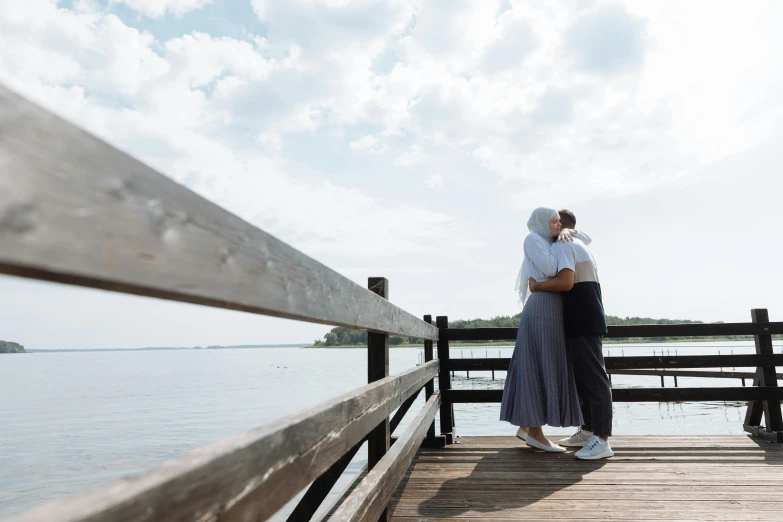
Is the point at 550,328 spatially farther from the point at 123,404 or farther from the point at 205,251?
the point at 123,404

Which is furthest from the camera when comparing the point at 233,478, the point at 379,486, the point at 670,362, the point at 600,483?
the point at 670,362

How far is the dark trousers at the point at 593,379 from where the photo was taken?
4016 mm

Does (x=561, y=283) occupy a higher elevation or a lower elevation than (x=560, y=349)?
higher

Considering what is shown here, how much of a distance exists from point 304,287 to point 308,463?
1.32 feet

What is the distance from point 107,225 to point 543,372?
3981 millimetres

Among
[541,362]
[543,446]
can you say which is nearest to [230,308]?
[541,362]

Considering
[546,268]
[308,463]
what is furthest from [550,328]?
[308,463]

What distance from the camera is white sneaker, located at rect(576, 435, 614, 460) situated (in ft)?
13.1

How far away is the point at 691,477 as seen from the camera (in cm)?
350

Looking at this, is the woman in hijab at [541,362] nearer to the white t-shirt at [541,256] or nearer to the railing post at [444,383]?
the white t-shirt at [541,256]

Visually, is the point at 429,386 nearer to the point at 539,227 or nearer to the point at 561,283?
the point at 561,283

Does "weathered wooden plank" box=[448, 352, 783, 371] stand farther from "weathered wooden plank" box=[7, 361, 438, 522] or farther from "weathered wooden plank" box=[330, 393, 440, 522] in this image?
"weathered wooden plank" box=[7, 361, 438, 522]

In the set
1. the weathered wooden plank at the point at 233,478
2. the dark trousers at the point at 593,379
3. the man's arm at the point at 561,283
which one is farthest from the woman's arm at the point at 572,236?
the weathered wooden plank at the point at 233,478

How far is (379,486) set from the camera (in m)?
1.98
